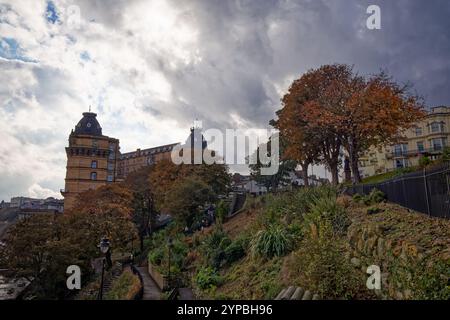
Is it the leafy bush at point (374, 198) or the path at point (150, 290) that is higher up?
the leafy bush at point (374, 198)

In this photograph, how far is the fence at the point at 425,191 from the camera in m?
10.1

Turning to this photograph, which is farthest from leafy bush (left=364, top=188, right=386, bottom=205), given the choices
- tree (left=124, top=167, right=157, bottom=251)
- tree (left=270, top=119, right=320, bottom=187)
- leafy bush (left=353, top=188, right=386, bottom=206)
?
tree (left=124, top=167, right=157, bottom=251)

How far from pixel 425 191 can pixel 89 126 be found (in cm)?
7187

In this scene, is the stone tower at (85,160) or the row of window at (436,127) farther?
the stone tower at (85,160)

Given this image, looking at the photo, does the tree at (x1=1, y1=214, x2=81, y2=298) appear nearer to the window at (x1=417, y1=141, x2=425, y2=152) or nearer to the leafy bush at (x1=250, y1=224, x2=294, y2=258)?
the leafy bush at (x1=250, y1=224, x2=294, y2=258)

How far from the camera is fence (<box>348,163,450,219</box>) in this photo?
10.1m

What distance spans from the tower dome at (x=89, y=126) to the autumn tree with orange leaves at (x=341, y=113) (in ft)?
176

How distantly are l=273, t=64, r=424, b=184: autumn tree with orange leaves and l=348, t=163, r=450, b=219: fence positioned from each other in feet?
32.2

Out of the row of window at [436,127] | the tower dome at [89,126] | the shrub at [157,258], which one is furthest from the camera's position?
the tower dome at [89,126]

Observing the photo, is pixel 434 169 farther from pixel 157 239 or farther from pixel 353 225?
pixel 157 239

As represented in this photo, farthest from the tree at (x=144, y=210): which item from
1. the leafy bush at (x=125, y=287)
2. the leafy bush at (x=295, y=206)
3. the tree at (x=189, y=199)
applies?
the leafy bush at (x=295, y=206)

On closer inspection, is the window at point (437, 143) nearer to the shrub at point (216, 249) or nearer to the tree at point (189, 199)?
the tree at point (189, 199)

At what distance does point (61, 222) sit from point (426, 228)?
2744cm
